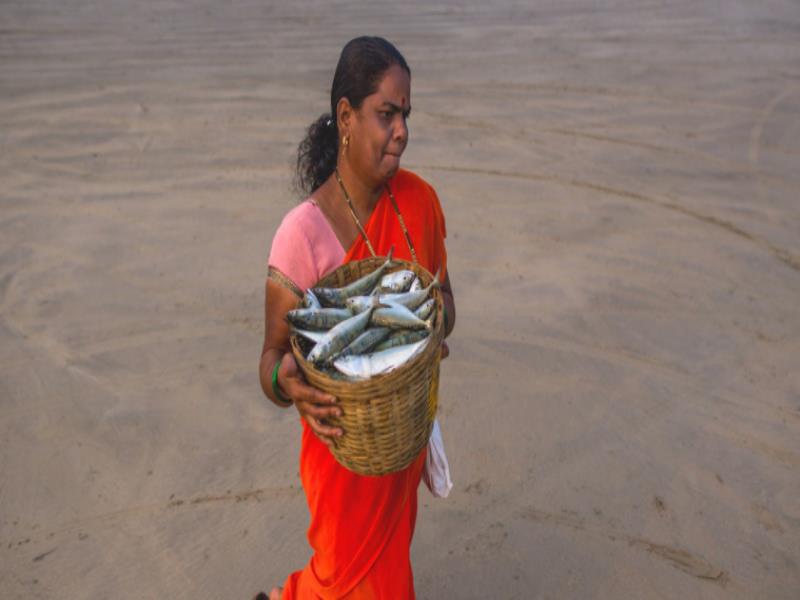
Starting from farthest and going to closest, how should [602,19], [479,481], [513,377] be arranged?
[602,19], [513,377], [479,481]

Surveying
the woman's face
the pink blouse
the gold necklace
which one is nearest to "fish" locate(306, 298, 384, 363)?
the pink blouse

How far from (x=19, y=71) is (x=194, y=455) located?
7347 millimetres

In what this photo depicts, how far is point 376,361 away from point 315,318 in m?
0.25

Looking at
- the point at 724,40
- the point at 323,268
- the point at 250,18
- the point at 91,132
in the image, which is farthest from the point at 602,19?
the point at 323,268

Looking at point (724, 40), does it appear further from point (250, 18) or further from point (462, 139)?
point (250, 18)

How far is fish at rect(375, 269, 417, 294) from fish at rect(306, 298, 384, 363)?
197mm

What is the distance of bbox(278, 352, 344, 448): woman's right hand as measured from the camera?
211cm

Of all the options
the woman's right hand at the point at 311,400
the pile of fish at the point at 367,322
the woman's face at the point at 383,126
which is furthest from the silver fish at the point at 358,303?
the woman's face at the point at 383,126

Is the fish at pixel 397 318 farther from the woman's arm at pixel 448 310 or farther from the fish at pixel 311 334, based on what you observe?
the woman's arm at pixel 448 310

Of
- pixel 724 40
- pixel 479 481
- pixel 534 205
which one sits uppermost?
pixel 724 40

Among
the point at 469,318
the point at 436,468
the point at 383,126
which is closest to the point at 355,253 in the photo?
the point at 383,126

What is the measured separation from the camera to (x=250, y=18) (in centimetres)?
1180

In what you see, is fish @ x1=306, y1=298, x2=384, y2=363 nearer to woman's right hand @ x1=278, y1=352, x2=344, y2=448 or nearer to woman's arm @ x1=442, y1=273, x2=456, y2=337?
woman's right hand @ x1=278, y1=352, x2=344, y2=448

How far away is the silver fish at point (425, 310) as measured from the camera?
2.26m
